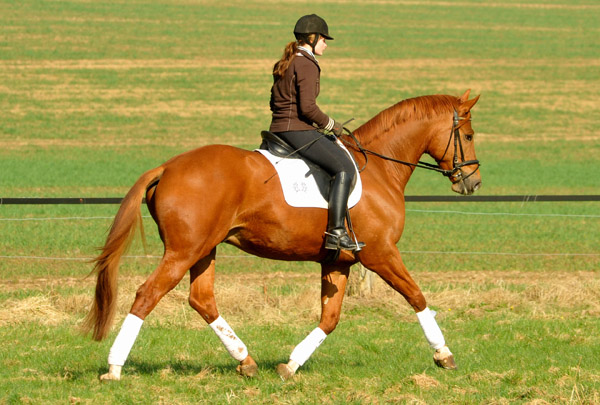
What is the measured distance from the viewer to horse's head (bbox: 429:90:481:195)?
27.2 ft

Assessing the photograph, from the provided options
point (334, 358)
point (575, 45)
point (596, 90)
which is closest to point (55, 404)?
point (334, 358)

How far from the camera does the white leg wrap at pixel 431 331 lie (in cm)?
769

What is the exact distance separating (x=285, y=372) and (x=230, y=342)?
1.73ft

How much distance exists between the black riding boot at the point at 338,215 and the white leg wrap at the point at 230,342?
3.62 ft

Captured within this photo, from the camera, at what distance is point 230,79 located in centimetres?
4044

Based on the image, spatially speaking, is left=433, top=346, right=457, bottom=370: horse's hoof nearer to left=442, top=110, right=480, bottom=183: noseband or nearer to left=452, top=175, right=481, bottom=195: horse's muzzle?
left=452, top=175, right=481, bottom=195: horse's muzzle

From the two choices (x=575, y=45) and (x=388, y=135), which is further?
(x=575, y=45)

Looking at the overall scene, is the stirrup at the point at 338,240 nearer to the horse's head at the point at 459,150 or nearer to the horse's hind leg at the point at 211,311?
the horse's hind leg at the point at 211,311

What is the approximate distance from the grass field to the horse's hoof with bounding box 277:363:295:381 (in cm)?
11

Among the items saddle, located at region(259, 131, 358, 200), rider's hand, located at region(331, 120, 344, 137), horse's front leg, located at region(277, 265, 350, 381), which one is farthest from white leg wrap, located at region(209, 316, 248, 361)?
rider's hand, located at region(331, 120, 344, 137)

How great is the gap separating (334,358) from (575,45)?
45459 mm

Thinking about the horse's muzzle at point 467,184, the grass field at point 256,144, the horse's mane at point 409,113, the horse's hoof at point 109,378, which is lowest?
the grass field at point 256,144

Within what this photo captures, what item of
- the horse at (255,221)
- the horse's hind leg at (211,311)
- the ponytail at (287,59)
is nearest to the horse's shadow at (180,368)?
the horse's hind leg at (211,311)

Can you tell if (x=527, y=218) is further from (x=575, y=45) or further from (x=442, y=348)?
(x=575, y=45)
